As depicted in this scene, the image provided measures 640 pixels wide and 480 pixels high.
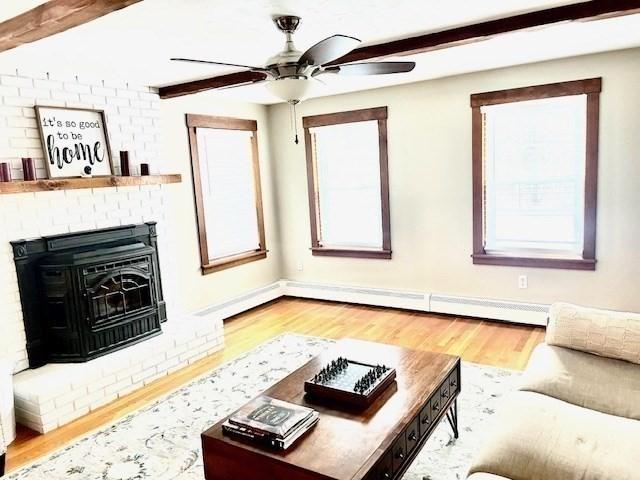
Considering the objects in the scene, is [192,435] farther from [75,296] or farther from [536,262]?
[536,262]

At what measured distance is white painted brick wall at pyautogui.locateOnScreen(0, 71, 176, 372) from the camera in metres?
3.34

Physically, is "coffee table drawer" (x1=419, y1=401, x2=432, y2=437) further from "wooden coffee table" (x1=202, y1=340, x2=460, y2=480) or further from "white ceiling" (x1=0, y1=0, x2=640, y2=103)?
"white ceiling" (x1=0, y1=0, x2=640, y2=103)

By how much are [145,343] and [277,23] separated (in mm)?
2621

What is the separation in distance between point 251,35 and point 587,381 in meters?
2.62

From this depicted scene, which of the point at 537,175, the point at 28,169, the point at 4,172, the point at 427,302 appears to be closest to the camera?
the point at 4,172

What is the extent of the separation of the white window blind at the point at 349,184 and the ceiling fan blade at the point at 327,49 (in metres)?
2.81

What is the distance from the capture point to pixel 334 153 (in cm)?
541

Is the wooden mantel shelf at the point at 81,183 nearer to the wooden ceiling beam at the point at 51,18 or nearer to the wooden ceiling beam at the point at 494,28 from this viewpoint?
the wooden ceiling beam at the point at 51,18

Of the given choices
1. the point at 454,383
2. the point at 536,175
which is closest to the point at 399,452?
the point at 454,383

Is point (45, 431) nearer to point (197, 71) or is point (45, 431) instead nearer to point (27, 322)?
point (27, 322)

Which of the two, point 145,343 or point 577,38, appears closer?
point 577,38

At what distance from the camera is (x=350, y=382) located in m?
Result: 2.28

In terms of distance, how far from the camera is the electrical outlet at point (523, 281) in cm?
443

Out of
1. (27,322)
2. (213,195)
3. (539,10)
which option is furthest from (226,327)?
(539,10)
